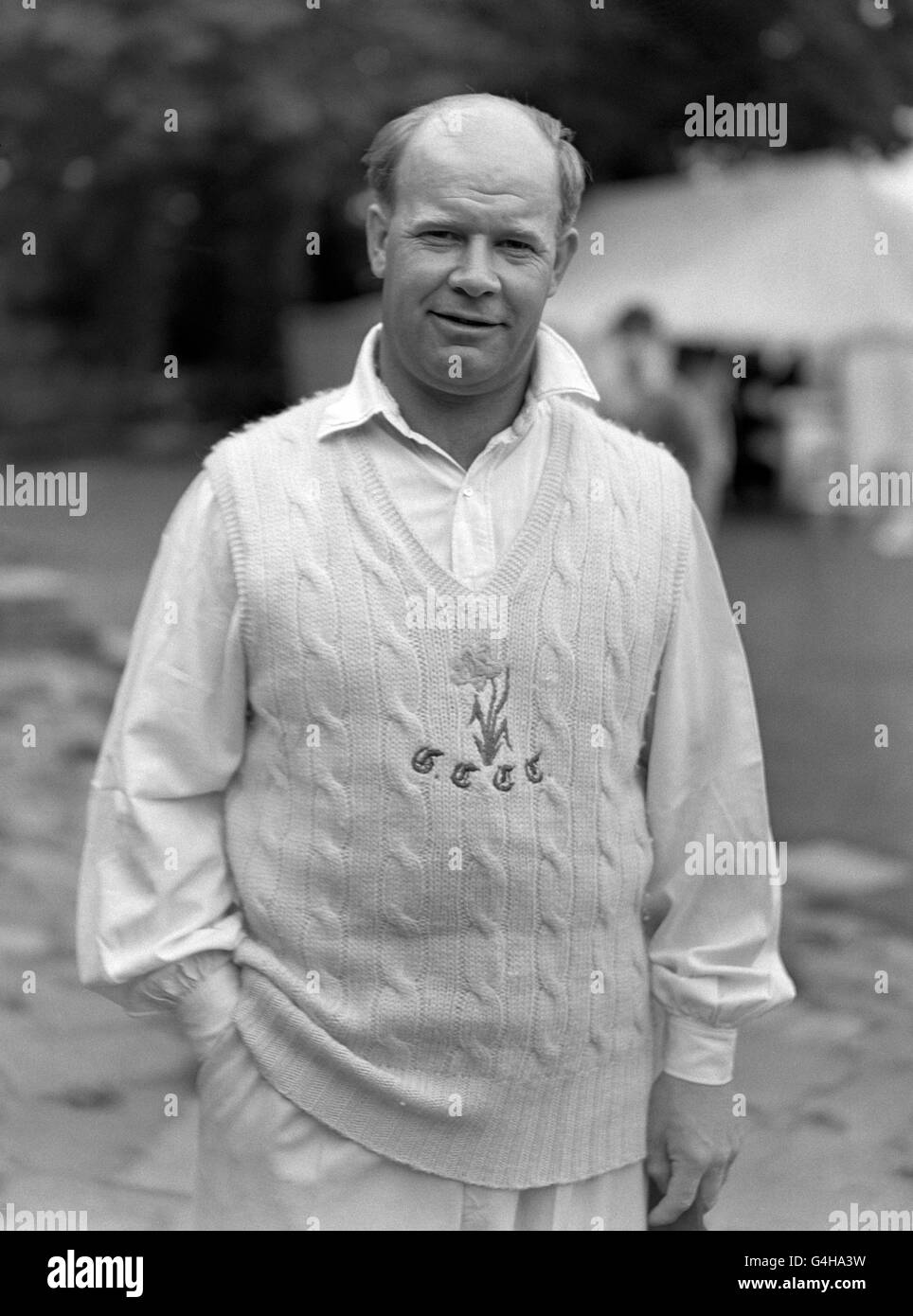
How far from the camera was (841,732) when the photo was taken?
7.83 meters

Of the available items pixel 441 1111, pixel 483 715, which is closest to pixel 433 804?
pixel 483 715

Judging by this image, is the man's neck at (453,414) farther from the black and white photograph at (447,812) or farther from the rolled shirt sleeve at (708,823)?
the rolled shirt sleeve at (708,823)

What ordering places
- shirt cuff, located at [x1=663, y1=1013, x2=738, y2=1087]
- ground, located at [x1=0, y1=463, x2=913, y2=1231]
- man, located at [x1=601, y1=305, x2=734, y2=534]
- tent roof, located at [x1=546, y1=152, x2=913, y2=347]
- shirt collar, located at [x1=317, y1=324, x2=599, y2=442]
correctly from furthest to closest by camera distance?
tent roof, located at [x1=546, y1=152, x2=913, y2=347]
man, located at [x1=601, y1=305, x2=734, y2=534]
ground, located at [x1=0, y1=463, x2=913, y2=1231]
shirt cuff, located at [x1=663, y1=1013, x2=738, y2=1087]
shirt collar, located at [x1=317, y1=324, x2=599, y2=442]

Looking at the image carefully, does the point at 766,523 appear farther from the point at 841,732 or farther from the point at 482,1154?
the point at 482,1154

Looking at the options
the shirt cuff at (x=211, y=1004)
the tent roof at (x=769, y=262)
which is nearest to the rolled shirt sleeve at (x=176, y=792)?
the shirt cuff at (x=211, y=1004)

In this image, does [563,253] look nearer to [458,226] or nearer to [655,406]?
[458,226]

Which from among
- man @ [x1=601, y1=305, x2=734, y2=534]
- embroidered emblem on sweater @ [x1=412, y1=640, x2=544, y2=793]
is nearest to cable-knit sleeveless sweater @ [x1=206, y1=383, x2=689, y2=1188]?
embroidered emblem on sweater @ [x1=412, y1=640, x2=544, y2=793]

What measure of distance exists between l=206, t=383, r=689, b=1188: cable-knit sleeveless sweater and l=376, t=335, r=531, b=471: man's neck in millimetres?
86

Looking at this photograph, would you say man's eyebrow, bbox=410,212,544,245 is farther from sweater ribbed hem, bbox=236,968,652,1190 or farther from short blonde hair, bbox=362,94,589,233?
sweater ribbed hem, bbox=236,968,652,1190

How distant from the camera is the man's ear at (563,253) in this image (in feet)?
7.00

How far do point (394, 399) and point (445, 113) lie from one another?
343 mm

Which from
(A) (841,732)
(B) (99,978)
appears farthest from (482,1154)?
(A) (841,732)

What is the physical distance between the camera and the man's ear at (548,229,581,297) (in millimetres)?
2135
